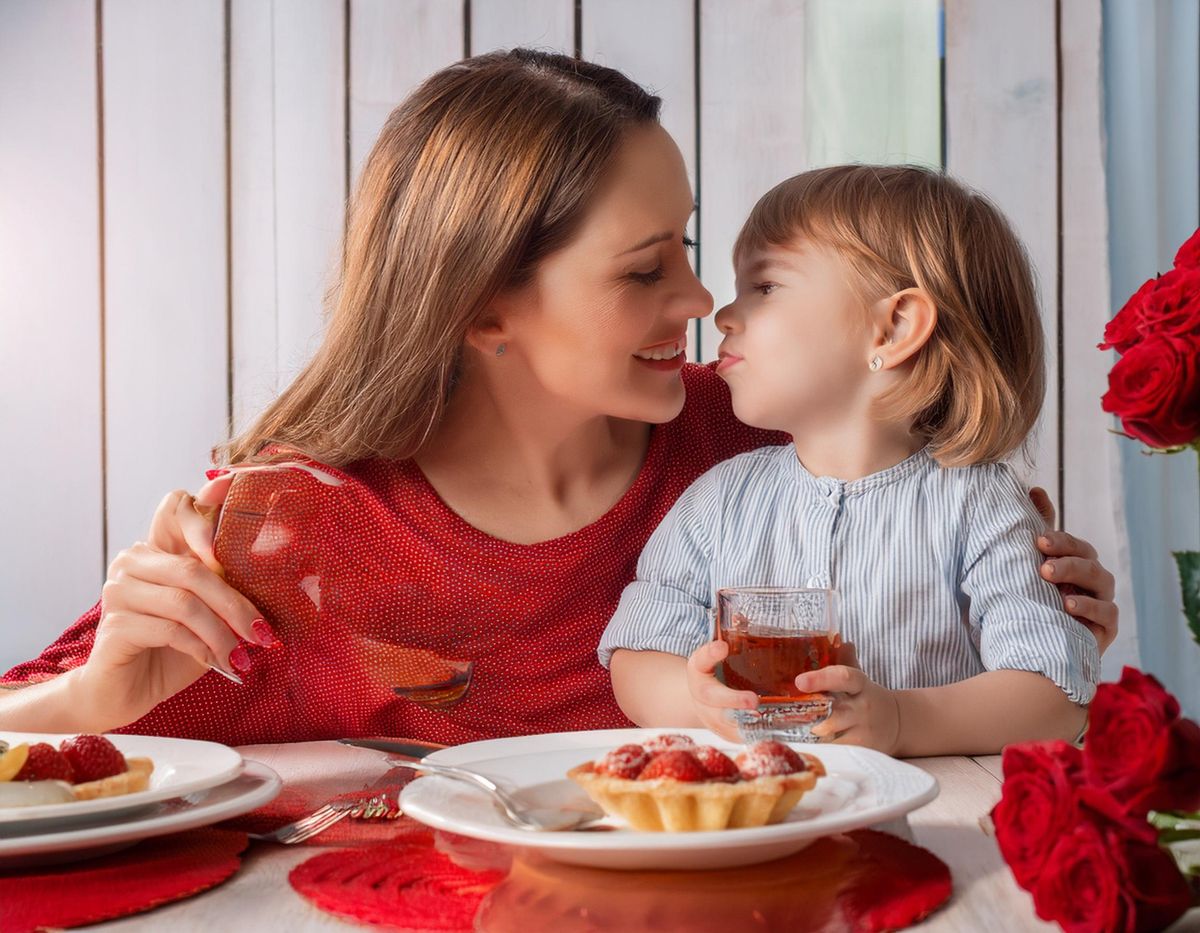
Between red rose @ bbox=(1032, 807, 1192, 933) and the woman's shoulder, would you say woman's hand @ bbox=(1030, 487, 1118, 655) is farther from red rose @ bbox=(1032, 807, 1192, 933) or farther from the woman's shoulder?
red rose @ bbox=(1032, 807, 1192, 933)

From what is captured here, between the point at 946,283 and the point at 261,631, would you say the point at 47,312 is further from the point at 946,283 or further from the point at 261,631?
the point at 946,283

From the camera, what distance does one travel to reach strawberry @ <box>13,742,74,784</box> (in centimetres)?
83

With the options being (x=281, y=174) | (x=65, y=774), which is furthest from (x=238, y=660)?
(x=281, y=174)

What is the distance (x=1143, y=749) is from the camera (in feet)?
1.86

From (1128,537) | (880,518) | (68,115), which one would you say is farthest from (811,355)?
(68,115)

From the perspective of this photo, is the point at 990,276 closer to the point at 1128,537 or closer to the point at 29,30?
the point at 1128,537

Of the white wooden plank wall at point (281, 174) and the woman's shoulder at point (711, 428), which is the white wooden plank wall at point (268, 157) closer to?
the white wooden plank wall at point (281, 174)

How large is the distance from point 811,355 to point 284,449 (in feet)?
2.06

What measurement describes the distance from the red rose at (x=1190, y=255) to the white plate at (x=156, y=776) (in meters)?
0.66

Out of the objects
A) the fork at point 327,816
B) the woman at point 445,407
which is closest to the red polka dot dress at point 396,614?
the woman at point 445,407

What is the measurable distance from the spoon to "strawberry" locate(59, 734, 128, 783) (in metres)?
0.20

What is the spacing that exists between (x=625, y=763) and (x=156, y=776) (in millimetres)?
376

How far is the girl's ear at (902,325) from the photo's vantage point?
1465mm

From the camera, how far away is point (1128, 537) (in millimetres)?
3059
